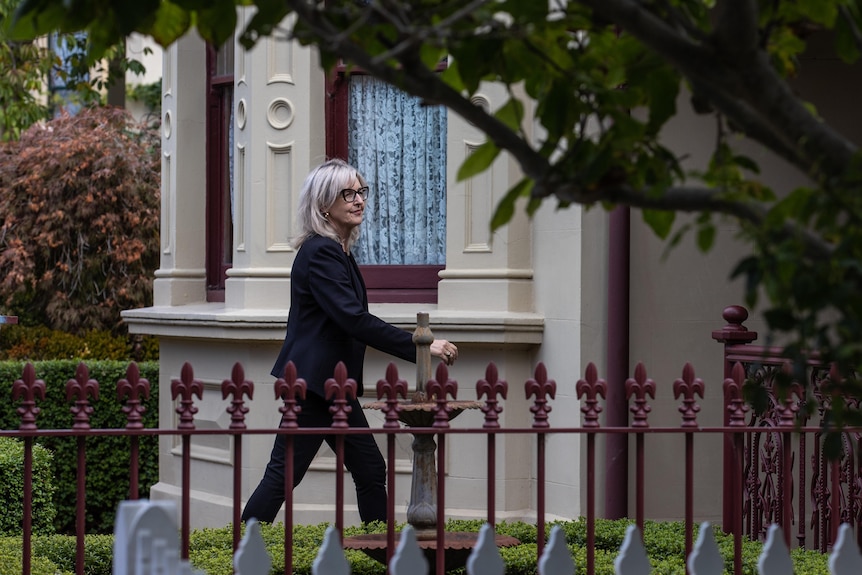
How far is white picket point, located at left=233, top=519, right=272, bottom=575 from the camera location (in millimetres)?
2781

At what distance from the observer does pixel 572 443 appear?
23.8 feet

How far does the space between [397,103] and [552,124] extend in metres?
5.68

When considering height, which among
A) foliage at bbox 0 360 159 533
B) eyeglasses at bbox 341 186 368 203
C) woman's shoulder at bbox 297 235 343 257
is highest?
eyeglasses at bbox 341 186 368 203

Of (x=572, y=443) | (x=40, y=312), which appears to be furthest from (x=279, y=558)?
(x=40, y=312)

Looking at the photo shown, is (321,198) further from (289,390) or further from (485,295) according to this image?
(289,390)

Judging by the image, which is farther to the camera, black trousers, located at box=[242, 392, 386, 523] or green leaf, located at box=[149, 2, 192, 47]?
black trousers, located at box=[242, 392, 386, 523]

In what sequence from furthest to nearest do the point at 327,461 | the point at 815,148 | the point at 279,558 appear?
the point at 327,461 → the point at 279,558 → the point at 815,148

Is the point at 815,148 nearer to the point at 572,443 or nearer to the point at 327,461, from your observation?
the point at 572,443

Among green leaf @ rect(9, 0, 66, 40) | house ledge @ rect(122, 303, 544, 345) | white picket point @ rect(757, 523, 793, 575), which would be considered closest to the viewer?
green leaf @ rect(9, 0, 66, 40)

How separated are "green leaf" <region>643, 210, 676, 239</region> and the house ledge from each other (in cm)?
468

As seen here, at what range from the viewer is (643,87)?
8.17 feet

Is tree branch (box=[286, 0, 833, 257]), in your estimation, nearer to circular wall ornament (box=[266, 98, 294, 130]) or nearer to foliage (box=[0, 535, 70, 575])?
foliage (box=[0, 535, 70, 575])

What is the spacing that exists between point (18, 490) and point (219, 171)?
251cm

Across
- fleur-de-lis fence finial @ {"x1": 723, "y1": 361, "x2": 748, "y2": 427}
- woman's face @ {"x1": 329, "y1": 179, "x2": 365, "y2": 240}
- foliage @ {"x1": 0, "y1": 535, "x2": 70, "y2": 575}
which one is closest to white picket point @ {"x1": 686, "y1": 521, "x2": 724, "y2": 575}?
fleur-de-lis fence finial @ {"x1": 723, "y1": 361, "x2": 748, "y2": 427}
